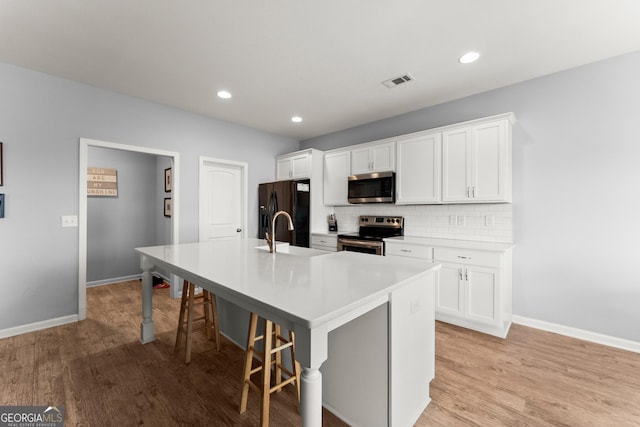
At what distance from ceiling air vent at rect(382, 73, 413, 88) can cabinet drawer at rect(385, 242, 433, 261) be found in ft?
5.96

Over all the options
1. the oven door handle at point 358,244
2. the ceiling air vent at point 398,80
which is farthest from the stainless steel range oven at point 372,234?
the ceiling air vent at point 398,80

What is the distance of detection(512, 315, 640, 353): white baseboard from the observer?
2445 millimetres

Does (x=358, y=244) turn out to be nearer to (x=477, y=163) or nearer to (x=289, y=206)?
(x=289, y=206)

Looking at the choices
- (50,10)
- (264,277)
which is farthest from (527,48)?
(50,10)

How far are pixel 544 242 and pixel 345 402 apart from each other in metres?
2.65

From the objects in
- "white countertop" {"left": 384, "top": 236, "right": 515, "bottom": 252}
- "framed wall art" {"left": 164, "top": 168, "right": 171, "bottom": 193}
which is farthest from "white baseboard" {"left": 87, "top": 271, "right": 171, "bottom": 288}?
"white countertop" {"left": 384, "top": 236, "right": 515, "bottom": 252}

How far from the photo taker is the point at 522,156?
118 inches

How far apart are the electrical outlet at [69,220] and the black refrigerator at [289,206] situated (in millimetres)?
2391

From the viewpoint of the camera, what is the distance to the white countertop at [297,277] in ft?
3.48

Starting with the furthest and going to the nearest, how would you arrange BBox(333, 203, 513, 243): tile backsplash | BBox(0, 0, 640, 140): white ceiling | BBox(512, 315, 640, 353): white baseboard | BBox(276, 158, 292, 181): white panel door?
BBox(276, 158, 292, 181): white panel door, BBox(333, 203, 513, 243): tile backsplash, BBox(512, 315, 640, 353): white baseboard, BBox(0, 0, 640, 140): white ceiling

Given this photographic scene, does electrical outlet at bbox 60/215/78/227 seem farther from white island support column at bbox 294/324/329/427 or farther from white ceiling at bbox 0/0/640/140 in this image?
white island support column at bbox 294/324/329/427

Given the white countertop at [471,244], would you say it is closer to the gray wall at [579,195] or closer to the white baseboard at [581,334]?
the gray wall at [579,195]

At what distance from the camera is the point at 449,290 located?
116 inches

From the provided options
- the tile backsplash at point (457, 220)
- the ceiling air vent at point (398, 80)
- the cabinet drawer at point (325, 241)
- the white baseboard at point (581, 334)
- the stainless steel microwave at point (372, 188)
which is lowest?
the white baseboard at point (581, 334)
